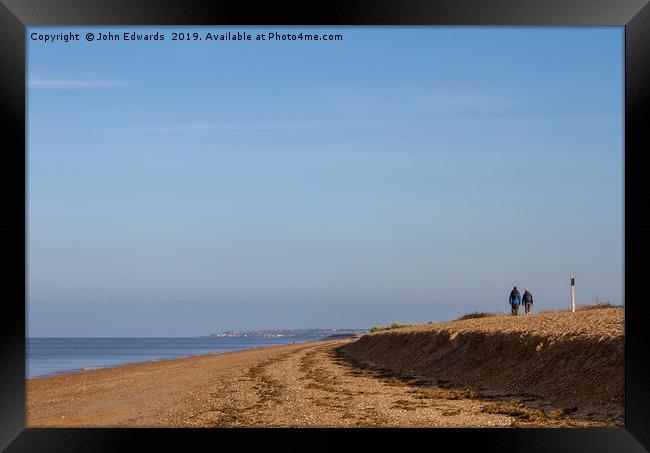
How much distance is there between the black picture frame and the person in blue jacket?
23.1m

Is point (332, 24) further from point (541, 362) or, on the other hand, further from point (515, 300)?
point (515, 300)

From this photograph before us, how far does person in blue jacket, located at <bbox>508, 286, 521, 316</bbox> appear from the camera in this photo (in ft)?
105

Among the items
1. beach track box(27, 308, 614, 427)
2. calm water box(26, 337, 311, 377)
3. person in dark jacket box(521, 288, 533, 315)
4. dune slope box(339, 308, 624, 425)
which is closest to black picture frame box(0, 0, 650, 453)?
beach track box(27, 308, 614, 427)

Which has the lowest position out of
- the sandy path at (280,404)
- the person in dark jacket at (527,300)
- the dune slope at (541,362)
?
the sandy path at (280,404)

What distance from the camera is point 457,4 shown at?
29.6 ft

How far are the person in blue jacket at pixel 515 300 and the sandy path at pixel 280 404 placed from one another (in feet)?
29.5

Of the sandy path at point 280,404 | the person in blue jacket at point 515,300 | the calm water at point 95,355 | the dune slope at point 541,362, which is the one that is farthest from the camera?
the calm water at point 95,355

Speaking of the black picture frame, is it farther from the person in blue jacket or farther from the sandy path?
the person in blue jacket

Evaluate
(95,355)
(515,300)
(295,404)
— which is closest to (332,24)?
(295,404)

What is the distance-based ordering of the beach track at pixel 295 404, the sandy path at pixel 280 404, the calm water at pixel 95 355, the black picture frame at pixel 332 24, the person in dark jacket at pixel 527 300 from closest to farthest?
the black picture frame at pixel 332 24 < the beach track at pixel 295 404 < the sandy path at pixel 280 404 < the person in dark jacket at pixel 527 300 < the calm water at pixel 95 355

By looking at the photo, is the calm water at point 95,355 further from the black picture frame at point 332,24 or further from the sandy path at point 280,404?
the black picture frame at point 332,24

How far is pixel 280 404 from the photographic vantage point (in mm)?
16750

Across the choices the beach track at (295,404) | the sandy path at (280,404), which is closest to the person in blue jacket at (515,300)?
the beach track at (295,404)

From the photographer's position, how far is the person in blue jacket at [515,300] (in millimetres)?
31875
